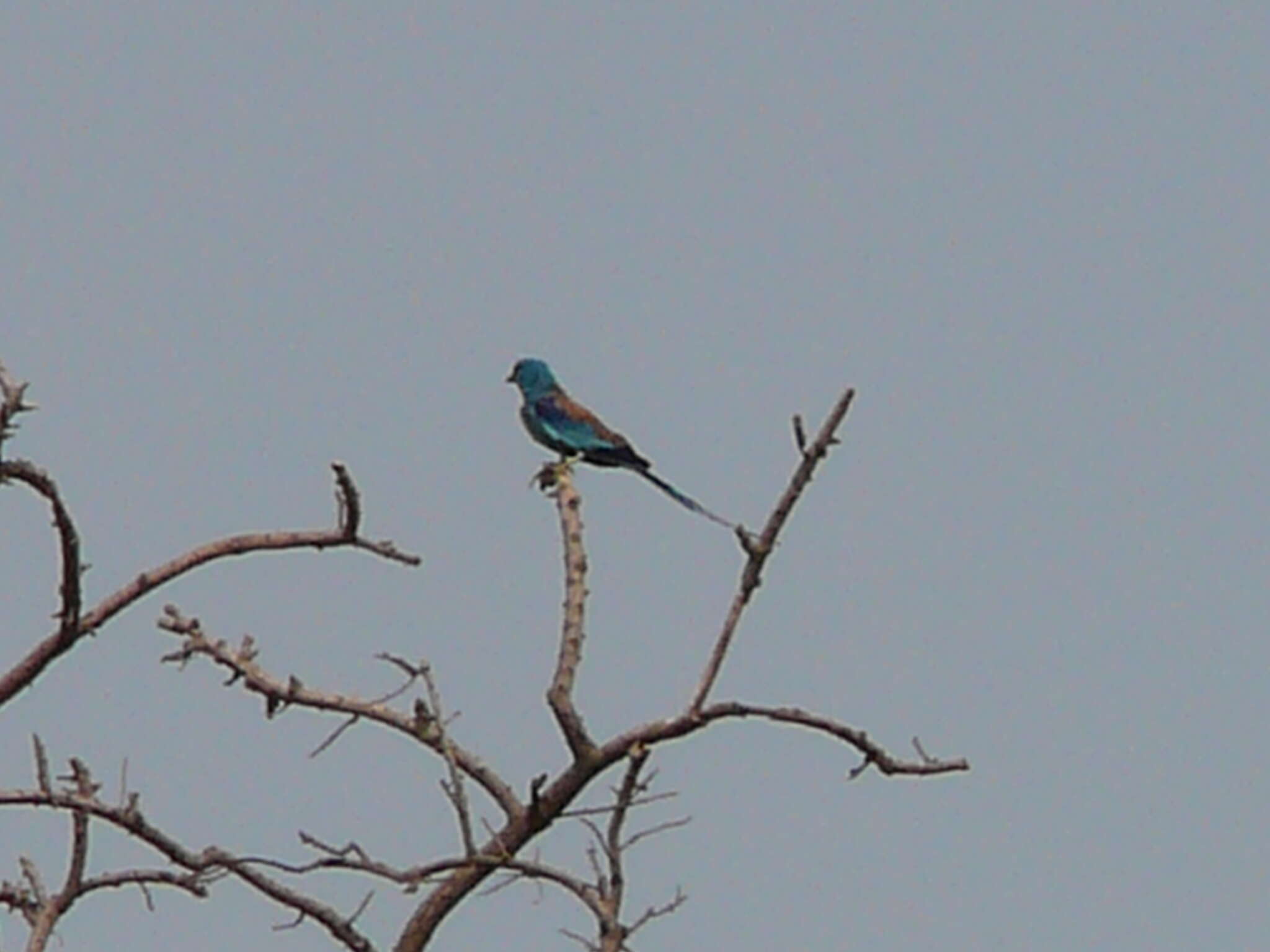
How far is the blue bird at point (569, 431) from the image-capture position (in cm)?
1001

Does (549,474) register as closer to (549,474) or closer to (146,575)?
(549,474)

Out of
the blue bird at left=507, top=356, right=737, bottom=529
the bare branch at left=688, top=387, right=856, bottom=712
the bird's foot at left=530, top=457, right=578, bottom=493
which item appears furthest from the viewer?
the blue bird at left=507, top=356, right=737, bottom=529

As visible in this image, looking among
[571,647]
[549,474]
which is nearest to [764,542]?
[571,647]

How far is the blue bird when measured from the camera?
10008mm

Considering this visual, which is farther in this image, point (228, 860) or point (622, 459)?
point (622, 459)

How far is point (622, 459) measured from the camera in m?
10.1

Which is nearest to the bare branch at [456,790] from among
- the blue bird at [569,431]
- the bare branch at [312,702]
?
the bare branch at [312,702]

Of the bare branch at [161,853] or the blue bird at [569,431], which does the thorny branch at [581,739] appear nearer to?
the bare branch at [161,853]

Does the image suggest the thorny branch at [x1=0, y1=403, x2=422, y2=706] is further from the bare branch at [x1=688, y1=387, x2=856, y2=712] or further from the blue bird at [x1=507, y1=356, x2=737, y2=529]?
the blue bird at [x1=507, y1=356, x2=737, y2=529]

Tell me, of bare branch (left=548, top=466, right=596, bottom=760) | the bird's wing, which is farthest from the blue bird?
bare branch (left=548, top=466, right=596, bottom=760)

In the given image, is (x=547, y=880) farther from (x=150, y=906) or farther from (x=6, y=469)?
(x=6, y=469)

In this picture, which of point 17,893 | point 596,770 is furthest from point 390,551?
point 17,893

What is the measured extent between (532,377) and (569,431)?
848 millimetres

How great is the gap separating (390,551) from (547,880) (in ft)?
2.79
